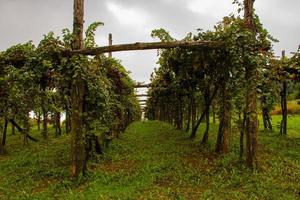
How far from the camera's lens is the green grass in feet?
37.4

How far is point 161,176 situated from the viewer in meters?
13.3

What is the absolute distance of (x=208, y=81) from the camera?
784 inches

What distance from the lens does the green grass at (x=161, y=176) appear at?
11414mm

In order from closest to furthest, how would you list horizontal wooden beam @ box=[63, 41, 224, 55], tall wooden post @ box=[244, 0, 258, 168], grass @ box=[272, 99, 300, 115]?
horizontal wooden beam @ box=[63, 41, 224, 55] → tall wooden post @ box=[244, 0, 258, 168] → grass @ box=[272, 99, 300, 115]

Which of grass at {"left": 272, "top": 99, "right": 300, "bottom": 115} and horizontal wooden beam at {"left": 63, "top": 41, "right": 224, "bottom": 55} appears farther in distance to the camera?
grass at {"left": 272, "top": 99, "right": 300, "bottom": 115}

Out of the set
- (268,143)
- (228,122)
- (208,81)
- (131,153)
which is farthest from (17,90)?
(268,143)

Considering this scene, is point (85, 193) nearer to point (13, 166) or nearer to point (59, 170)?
point (59, 170)

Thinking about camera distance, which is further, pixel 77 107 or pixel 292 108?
pixel 292 108

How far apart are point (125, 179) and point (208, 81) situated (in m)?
8.45

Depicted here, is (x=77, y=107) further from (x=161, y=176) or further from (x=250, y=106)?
(x=250, y=106)

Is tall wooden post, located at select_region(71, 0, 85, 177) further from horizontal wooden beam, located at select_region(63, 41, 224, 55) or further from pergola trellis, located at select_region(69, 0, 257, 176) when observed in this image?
horizontal wooden beam, located at select_region(63, 41, 224, 55)

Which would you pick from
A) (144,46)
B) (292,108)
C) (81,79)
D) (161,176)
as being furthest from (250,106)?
(292,108)

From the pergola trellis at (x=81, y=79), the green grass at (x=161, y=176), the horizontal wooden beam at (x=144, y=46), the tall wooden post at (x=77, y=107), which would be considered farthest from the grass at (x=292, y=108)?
the tall wooden post at (x=77, y=107)

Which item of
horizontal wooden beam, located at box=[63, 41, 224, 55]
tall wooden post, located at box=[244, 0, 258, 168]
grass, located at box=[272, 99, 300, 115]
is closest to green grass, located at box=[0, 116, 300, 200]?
tall wooden post, located at box=[244, 0, 258, 168]
